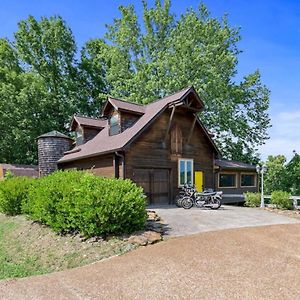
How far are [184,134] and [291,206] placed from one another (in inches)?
310

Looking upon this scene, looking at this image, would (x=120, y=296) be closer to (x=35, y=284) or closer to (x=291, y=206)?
(x=35, y=284)

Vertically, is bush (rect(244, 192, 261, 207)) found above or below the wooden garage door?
below

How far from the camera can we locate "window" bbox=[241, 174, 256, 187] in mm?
26422

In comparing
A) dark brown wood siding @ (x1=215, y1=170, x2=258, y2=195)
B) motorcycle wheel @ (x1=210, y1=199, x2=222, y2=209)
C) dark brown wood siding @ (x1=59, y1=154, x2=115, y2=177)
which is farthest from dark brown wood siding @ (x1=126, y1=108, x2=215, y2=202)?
dark brown wood siding @ (x1=215, y1=170, x2=258, y2=195)

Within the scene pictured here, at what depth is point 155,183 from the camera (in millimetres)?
16984

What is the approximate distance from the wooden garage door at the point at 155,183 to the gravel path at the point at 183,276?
321 inches

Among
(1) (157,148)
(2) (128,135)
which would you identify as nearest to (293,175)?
(1) (157,148)

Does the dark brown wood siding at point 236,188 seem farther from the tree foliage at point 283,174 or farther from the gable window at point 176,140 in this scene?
the gable window at point 176,140

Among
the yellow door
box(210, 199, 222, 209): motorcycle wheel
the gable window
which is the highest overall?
the gable window

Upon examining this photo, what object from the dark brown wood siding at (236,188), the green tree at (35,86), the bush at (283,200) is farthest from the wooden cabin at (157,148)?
the green tree at (35,86)

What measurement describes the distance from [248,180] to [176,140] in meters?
12.2

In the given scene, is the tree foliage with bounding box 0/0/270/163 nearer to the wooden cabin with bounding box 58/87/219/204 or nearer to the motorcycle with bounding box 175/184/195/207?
the wooden cabin with bounding box 58/87/219/204

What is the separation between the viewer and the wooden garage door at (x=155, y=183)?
16.4m

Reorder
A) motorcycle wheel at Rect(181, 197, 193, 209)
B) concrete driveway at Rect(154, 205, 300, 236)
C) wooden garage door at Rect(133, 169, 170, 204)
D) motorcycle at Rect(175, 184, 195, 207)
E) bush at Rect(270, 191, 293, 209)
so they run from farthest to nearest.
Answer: bush at Rect(270, 191, 293, 209), wooden garage door at Rect(133, 169, 170, 204), motorcycle at Rect(175, 184, 195, 207), motorcycle wheel at Rect(181, 197, 193, 209), concrete driveway at Rect(154, 205, 300, 236)
